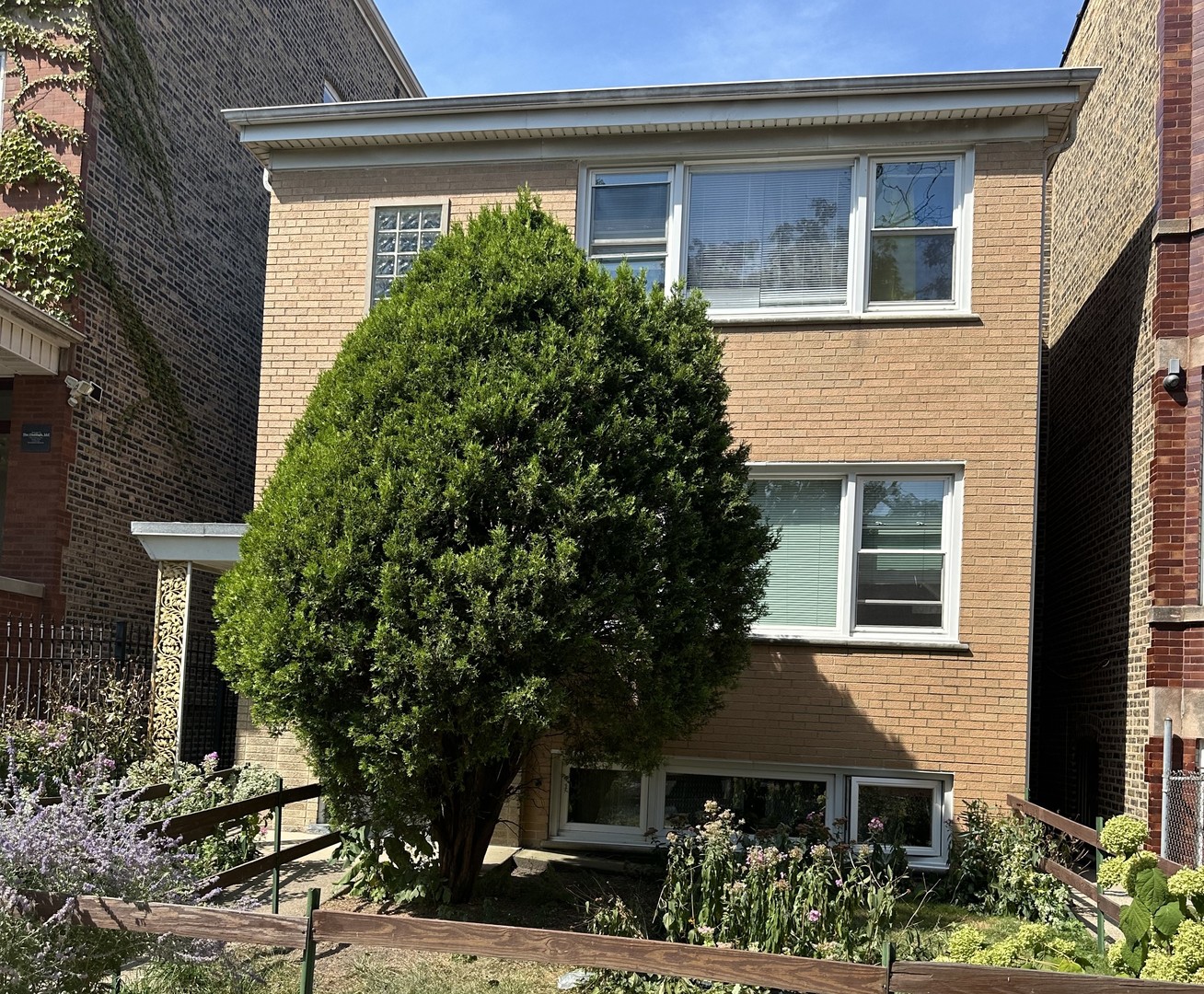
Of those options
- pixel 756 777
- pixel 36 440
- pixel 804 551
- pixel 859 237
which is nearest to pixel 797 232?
pixel 859 237

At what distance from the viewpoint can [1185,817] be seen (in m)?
9.41

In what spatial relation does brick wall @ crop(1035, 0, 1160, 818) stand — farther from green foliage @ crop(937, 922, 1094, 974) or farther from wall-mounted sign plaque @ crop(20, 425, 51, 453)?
wall-mounted sign plaque @ crop(20, 425, 51, 453)

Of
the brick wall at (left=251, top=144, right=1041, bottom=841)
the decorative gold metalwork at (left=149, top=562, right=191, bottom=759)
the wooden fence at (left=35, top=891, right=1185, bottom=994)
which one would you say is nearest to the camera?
the wooden fence at (left=35, top=891, right=1185, bottom=994)

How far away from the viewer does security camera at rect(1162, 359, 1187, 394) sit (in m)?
9.98

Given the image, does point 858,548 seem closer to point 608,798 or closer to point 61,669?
point 608,798

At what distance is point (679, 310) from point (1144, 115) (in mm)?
6618

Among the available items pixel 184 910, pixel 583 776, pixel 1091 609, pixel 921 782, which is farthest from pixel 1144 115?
pixel 184 910

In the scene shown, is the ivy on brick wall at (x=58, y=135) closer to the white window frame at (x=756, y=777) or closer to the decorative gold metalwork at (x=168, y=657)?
the decorative gold metalwork at (x=168, y=657)

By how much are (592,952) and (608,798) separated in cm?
593

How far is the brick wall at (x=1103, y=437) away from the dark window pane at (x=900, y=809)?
6.28 feet

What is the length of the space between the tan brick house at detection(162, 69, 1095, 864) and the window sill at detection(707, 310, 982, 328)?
0.03m

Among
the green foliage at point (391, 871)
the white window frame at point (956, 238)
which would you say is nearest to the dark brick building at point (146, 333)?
the green foliage at point (391, 871)

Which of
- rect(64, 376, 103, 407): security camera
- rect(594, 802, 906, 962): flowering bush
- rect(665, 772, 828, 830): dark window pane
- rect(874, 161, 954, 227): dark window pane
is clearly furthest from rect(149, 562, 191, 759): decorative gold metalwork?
rect(874, 161, 954, 227): dark window pane

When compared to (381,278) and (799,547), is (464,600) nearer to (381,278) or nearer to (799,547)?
(799,547)
